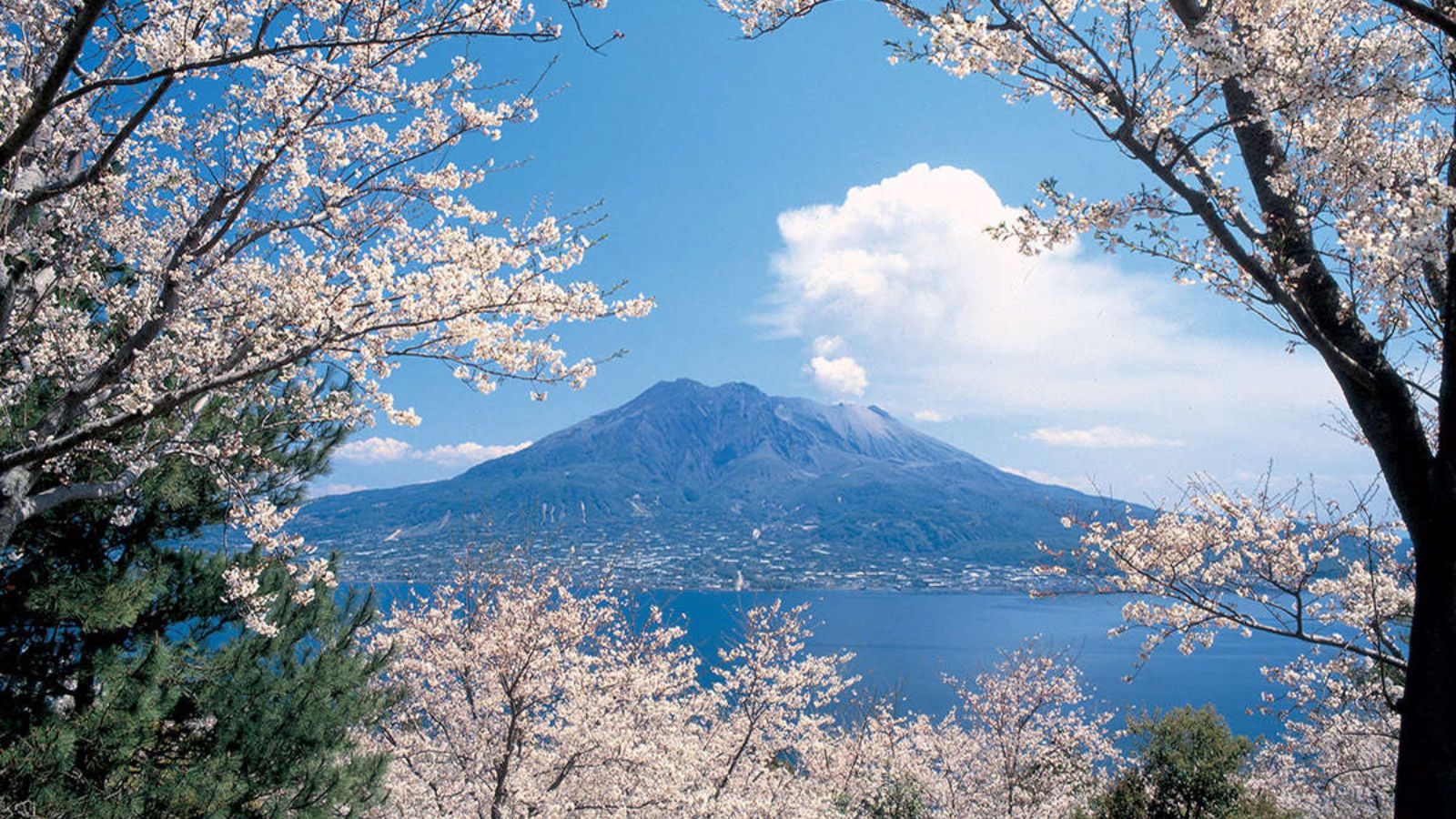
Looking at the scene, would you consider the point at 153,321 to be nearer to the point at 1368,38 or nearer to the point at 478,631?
the point at 1368,38

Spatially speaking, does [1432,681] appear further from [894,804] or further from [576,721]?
[894,804]

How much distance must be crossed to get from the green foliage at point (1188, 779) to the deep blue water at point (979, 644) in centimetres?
1735

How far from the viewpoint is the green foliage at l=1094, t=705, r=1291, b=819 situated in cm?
1237

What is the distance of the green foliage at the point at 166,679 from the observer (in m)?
5.50

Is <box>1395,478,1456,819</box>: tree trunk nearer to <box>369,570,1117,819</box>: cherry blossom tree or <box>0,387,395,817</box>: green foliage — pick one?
<box>0,387,395,817</box>: green foliage

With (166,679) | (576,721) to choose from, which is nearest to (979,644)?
(576,721)

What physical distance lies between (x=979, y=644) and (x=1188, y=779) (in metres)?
69.6

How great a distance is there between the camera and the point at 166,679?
243 inches

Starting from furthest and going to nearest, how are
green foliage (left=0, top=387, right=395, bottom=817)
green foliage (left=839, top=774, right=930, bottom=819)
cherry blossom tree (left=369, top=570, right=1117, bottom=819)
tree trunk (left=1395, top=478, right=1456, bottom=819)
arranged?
green foliage (left=839, top=774, right=930, bottom=819) < cherry blossom tree (left=369, top=570, right=1117, bottom=819) < green foliage (left=0, top=387, right=395, bottom=817) < tree trunk (left=1395, top=478, right=1456, bottom=819)

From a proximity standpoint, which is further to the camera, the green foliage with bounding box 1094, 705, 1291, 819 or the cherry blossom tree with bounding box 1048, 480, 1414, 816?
the green foliage with bounding box 1094, 705, 1291, 819

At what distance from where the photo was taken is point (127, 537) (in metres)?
6.69

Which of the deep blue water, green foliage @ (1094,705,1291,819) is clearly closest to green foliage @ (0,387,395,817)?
green foliage @ (1094,705,1291,819)

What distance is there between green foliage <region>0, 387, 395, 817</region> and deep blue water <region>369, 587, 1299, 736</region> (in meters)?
22.1

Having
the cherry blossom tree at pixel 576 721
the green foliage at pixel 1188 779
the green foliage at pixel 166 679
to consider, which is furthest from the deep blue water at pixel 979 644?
the green foliage at pixel 166 679
